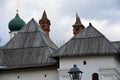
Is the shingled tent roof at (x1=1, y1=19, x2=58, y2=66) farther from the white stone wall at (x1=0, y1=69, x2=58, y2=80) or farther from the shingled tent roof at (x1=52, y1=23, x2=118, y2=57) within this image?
the shingled tent roof at (x1=52, y1=23, x2=118, y2=57)

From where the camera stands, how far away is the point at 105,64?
36.1 metres

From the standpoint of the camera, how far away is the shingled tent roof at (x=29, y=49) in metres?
39.5

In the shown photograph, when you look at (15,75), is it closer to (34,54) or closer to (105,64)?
(34,54)

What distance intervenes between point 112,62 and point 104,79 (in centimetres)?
165

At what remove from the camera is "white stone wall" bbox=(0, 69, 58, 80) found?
3859 centimetres

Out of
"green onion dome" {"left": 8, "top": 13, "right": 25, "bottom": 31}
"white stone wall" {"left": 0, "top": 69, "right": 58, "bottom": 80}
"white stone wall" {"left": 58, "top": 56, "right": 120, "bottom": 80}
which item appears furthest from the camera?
"green onion dome" {"left": 8, "top": 13, "right": 25, "bottom": 31}

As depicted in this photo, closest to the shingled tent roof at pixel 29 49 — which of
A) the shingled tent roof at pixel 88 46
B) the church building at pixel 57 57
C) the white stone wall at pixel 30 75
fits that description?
the church building at pixel 57 57

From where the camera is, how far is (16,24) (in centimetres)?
5959

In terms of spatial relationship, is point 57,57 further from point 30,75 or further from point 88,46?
point 30,75

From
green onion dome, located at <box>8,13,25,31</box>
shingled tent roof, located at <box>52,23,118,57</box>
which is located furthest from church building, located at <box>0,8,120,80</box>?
green onion dome, located at <box>8,13,25,31</box>

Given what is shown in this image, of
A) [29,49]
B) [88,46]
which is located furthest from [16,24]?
→ [88,46]

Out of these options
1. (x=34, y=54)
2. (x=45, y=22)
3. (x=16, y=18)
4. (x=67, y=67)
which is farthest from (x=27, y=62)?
(x=16, y=18)

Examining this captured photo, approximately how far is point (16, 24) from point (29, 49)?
768 inches

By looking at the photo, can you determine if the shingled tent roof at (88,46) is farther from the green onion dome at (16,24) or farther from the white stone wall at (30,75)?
the green onion dome at (16,24)
